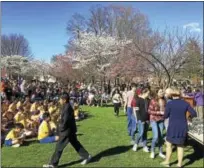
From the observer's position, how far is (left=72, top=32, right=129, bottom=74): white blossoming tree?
32.6m

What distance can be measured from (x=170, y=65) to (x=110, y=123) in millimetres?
8106

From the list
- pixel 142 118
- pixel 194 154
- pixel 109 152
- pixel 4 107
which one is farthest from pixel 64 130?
pixel 4 107

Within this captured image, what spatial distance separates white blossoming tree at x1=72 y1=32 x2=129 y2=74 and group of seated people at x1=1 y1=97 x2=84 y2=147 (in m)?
16.0

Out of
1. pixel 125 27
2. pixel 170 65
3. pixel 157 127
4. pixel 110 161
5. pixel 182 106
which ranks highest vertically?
pixel 125 27

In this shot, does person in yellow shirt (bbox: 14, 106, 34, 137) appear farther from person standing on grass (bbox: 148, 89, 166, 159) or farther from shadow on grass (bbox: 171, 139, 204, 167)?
shadow on grass (bbox: 171, 139, 204, 167)

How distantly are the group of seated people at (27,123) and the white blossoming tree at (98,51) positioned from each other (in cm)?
1601

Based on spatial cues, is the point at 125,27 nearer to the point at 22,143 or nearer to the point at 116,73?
the point at 116,73

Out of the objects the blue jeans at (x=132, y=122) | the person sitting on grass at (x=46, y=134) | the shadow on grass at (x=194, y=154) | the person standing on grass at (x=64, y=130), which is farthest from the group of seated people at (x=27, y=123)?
the shadow on grass at (x=194, y=154)

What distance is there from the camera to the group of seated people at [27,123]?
10.6 metres

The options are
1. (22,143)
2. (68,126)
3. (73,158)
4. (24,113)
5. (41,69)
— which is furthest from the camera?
(41,69)

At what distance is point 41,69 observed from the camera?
6350cm

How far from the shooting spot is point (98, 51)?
109 ft

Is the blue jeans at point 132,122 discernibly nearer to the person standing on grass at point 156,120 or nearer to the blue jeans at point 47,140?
the person standing on grass at point 156,120

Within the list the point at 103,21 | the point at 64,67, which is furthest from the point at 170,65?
the point at 64,67
